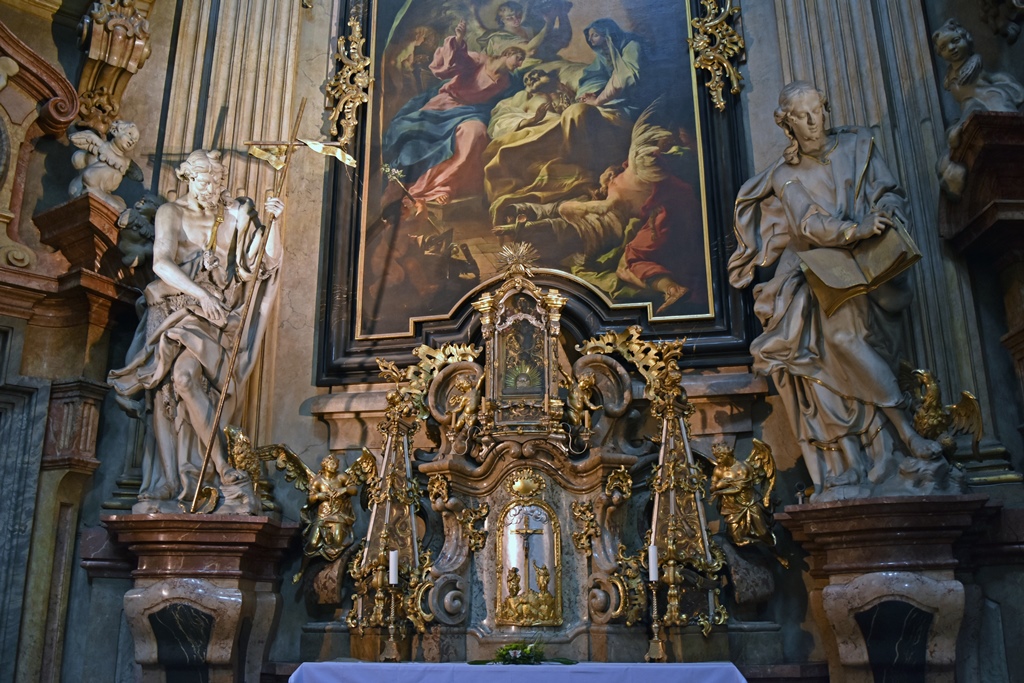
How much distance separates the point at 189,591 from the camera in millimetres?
5258

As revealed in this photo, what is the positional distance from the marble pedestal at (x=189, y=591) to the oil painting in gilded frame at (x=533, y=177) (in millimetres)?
1442

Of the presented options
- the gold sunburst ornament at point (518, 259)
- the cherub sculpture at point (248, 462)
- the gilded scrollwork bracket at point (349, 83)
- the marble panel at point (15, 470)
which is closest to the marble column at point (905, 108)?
the gold sunburst ornament at point (518, 259)

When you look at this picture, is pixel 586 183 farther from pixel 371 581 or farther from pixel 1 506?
pixel 1 506

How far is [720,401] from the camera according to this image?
585 cm

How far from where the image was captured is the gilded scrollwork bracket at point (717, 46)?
6562 millimetres

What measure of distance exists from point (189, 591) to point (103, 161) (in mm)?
2804

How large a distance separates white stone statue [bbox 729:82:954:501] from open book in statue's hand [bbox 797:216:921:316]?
20mm

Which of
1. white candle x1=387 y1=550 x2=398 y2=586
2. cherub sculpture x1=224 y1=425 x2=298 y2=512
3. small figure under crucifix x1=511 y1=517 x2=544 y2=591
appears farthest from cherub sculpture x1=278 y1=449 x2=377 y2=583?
small figure under crucifix x1=511 y1=517 x2=544 y2=591

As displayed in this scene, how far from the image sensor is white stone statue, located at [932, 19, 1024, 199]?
5.53m

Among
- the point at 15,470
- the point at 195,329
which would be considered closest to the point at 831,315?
the point at 195,329

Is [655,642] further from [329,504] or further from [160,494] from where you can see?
[160,494]

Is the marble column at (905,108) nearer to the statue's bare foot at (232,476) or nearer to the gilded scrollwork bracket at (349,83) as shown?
the gilded scrollwork bracket at (349,83)

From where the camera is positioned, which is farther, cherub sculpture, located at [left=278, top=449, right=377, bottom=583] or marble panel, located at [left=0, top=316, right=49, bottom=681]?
cherub sculpture, located at [left=278, top=449, right=377, bottom=583]

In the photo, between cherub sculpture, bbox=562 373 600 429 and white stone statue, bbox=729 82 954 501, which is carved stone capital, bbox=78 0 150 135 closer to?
cherub sculpture, bbox=562 373 600 429
